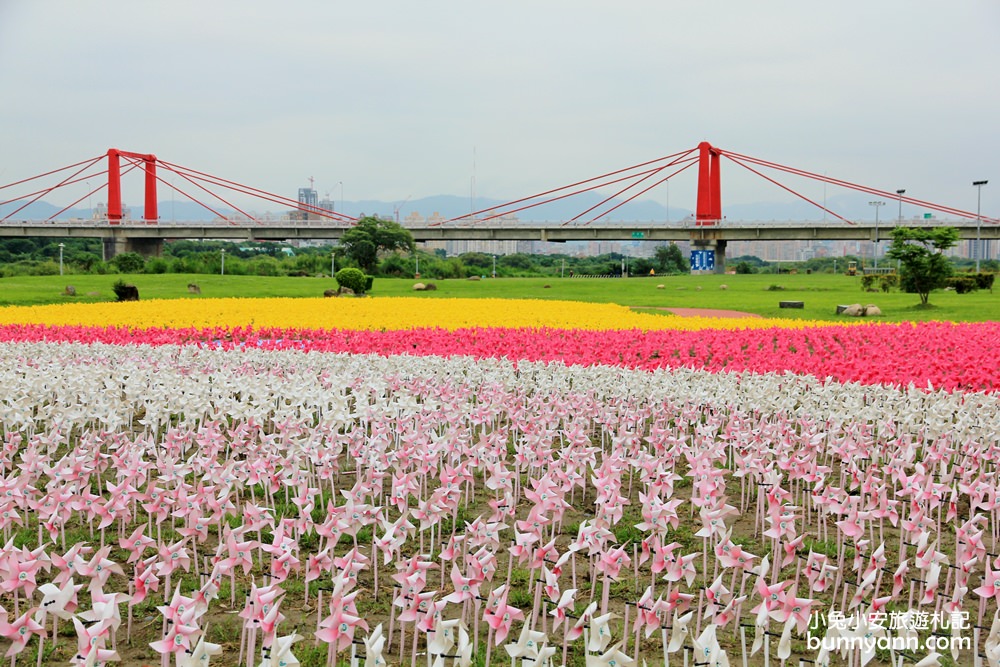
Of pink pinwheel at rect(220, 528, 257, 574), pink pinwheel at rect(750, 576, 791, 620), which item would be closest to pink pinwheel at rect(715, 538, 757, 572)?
pink pinwheel at rect(750, 576, 791, 620)

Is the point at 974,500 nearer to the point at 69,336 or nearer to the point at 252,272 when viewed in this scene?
the point at 69,336

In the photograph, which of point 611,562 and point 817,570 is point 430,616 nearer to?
point 611,562

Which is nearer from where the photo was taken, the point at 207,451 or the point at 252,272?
the point at 207,451

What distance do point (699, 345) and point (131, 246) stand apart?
63.3m

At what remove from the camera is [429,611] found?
9.62ft

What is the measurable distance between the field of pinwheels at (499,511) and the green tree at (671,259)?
72878 millimetres

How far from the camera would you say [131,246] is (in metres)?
65.9

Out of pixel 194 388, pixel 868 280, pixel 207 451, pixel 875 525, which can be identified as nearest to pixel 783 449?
pixel 875 525

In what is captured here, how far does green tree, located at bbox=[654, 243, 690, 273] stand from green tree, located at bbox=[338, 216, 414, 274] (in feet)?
118

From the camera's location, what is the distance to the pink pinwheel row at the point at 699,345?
9.01m

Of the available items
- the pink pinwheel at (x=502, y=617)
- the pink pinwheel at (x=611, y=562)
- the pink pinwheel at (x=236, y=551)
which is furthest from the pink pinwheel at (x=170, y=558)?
the pink pinwheel at (x=611, y=562)

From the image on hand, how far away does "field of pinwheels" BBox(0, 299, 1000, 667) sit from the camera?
315 centimetres

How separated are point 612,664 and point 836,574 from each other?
2123 millimetres

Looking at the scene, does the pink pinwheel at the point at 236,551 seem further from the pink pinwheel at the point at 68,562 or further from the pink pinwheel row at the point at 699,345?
the pink pinwheel row at the point at 699,345
